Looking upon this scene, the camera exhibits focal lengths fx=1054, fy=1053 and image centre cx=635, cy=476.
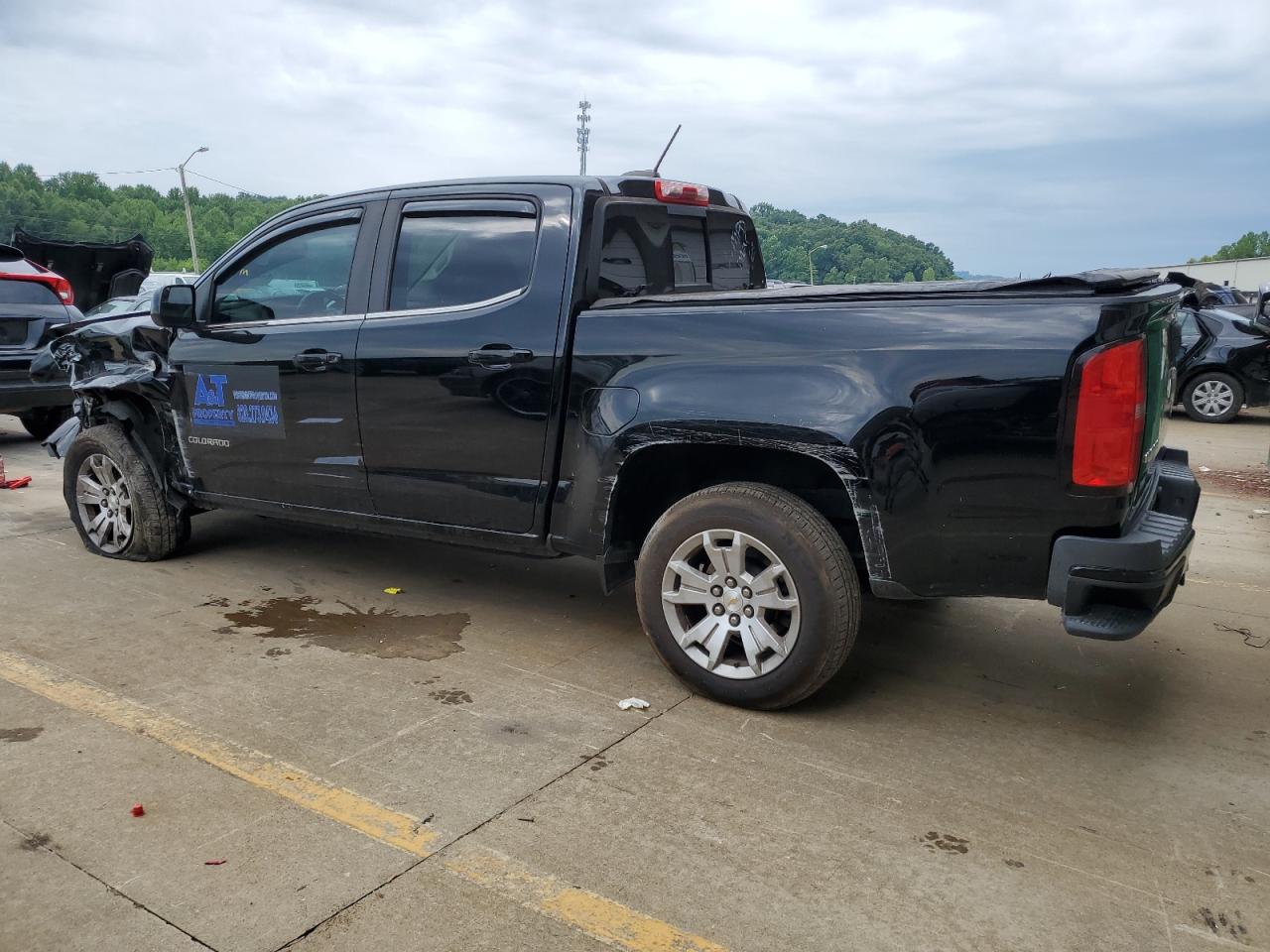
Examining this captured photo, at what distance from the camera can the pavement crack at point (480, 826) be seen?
2.51 m

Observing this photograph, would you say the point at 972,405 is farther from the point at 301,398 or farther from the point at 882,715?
the point at 301,398

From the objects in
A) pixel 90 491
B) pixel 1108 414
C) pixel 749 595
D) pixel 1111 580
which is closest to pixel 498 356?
pixel 749 595

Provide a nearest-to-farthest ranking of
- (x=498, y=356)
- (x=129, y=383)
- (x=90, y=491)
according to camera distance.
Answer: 1. (x=498, y=356)
2. (x=129, y=383)
3. (x=90, y=491)

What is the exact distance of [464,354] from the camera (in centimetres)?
427

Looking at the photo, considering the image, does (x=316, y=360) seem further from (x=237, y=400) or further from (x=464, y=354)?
(x=464, y=354)

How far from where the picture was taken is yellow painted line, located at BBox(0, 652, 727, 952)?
2523 millimetres

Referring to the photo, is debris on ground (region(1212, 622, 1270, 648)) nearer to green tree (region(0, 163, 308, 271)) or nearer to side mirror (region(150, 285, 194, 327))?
side mirror (region(150, 285, 194, 327))

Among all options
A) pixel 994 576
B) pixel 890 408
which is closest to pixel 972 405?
pixel 890 408

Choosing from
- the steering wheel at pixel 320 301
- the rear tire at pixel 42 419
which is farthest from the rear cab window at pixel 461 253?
the rear tire at pixel 42 419

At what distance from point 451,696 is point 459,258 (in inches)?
71.6

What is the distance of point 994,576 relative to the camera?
3.38m

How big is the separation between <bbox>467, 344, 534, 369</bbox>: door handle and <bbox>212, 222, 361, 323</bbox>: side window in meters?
0.86

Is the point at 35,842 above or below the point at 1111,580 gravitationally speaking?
below

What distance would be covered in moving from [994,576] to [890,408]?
633 mm
